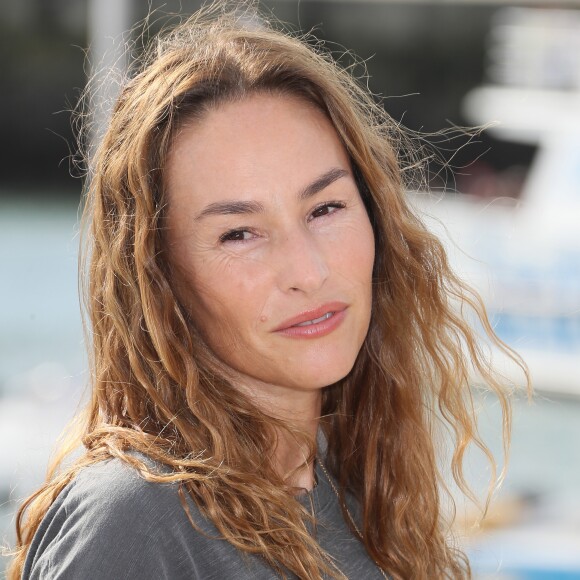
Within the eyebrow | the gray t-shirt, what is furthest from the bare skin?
the gray t-shirt

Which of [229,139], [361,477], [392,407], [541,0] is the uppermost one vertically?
[541,0]

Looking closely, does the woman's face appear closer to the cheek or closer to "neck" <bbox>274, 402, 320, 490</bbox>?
the cheek

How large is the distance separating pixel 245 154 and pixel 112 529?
1.82 feet

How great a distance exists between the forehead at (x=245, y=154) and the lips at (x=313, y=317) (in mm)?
173

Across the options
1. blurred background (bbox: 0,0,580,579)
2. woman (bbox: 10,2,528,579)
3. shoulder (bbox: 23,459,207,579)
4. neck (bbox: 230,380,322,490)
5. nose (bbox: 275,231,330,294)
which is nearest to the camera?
shoulder (bbox: 23,459,207,579)

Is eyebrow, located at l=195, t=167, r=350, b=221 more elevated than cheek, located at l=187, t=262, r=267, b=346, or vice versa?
eyebrow, located at l=195, t=167, r=350, b=221

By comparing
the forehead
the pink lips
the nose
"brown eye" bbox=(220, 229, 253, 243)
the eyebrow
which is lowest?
the pink lips

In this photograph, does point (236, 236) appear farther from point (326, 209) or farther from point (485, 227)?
point (485, 227)

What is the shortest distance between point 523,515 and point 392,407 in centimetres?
374

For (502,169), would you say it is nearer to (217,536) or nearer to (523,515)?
(523,515)

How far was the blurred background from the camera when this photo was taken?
4340 millimetres

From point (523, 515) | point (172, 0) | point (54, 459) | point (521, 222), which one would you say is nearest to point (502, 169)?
point (172, 0)

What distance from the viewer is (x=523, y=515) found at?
5.37 meters

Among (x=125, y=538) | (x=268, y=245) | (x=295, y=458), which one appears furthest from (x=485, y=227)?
(x=125, y=538)
